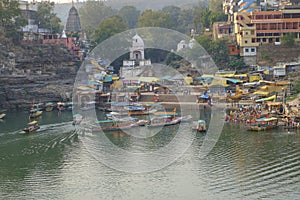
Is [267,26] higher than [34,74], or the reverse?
[267,26]

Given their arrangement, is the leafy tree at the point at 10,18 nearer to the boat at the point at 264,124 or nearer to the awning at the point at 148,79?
the awning at the point at 148,79

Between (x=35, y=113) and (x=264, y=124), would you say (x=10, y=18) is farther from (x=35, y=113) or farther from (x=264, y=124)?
(x=264, y=124)

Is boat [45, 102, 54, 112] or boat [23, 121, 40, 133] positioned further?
boat [45, 102, 54, 112]

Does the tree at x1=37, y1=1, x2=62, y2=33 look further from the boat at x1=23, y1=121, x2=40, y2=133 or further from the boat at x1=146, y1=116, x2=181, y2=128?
the boat at x1=146, y1=116, x2=181, y2=128

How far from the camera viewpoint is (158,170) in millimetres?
20516

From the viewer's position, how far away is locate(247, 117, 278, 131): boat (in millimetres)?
26094

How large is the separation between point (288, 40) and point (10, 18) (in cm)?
1770

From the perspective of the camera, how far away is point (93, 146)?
80.7ft

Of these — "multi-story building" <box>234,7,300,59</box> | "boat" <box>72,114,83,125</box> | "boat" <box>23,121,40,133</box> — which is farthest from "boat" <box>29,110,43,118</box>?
"multi-story building" <box>234,7,300,59</box>

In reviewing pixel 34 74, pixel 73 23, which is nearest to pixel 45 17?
pixel 73 23

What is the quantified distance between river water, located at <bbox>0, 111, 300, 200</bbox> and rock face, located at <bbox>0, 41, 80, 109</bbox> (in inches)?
390

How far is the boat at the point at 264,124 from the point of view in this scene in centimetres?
2609

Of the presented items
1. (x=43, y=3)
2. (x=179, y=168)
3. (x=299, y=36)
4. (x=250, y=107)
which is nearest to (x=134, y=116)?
(x=250, y=107)

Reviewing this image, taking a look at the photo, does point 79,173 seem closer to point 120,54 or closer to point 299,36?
point 299,36
